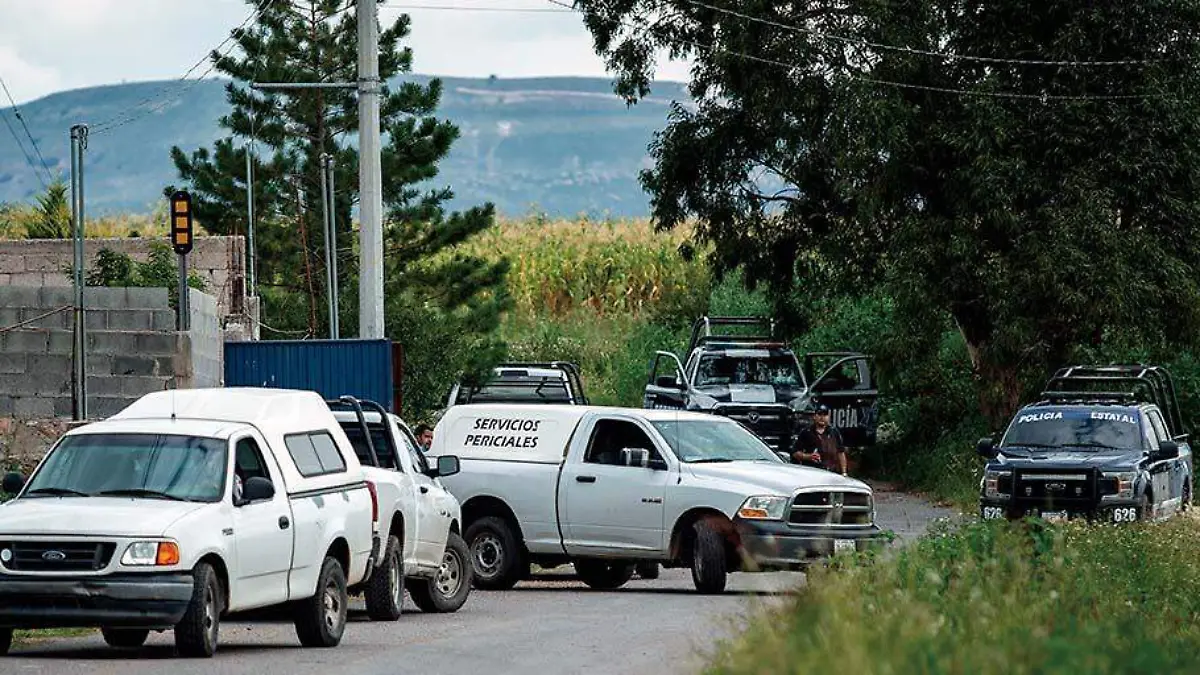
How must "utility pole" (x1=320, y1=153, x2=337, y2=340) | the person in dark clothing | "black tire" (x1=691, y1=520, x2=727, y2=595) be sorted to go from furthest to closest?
"utility pole" (x1=320, y1=153, x2=337, y2=340)
the person in dark clothing
"black tire" (x1=691, y1=520, x2=727, y2=595)

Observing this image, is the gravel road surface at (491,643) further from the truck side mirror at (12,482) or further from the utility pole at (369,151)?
the utility pole at (369,151)

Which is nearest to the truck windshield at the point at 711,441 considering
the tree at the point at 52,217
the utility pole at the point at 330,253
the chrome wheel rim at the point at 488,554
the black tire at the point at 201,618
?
the chrome wheel rim at the point at 488,554

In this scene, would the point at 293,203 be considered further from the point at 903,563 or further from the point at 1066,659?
the point at 1066,659

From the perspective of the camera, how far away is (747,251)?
45.6 metres

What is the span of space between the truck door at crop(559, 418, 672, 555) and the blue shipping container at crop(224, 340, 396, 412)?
8922 mm

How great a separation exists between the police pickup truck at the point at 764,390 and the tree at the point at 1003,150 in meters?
2.04

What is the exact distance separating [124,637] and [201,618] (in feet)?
6.10

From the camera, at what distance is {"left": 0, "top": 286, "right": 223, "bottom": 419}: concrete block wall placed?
3008 centimetres

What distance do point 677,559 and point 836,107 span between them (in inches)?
655

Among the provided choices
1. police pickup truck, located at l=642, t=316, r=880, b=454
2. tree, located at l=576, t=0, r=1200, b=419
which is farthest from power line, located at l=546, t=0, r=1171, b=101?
police pickup truck, located at l=642, t=316, r=880, b=454

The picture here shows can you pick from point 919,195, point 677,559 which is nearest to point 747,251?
point 919,195

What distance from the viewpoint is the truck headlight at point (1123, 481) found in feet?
91.8

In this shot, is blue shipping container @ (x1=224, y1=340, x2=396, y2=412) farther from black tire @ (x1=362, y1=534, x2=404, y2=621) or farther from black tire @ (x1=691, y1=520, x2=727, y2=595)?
black tire @ (x1=362, y1=534, x2=404, y2=621)

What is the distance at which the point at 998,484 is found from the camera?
2859 cm
